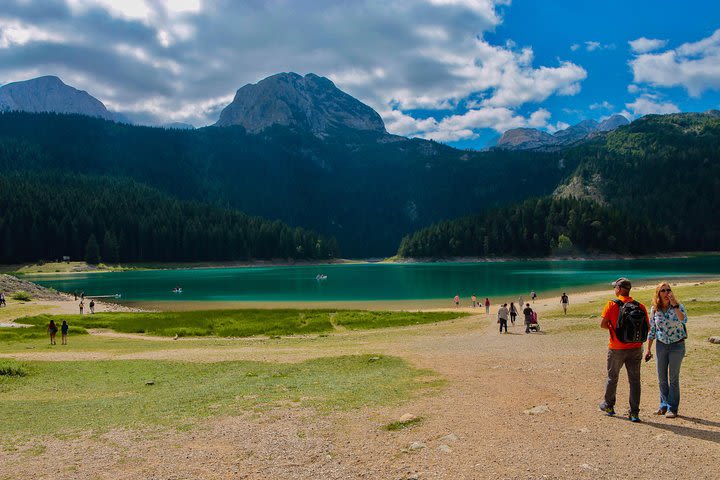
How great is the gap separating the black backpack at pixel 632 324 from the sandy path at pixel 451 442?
201 centimetres

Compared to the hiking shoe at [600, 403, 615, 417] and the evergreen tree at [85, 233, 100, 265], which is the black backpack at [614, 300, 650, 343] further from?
the evergreen tree at [85, 233, 100, 265]

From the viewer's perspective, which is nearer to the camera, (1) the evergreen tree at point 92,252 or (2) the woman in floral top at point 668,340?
(2) the woman in floral top at point 668,340

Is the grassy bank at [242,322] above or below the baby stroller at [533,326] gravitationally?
below

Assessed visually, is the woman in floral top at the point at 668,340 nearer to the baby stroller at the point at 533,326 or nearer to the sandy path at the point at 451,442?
the sandy path at the point at 451,442

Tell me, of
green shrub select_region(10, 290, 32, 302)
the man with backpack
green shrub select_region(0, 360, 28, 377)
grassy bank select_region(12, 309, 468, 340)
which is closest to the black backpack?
the man with backpack

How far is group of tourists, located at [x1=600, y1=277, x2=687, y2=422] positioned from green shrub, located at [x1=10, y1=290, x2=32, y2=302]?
88.1 metres

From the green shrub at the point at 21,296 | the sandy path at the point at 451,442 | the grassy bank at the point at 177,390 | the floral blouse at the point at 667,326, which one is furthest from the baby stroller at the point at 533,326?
the green shrub at the point at 21,296

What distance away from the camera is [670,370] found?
11.9 metres

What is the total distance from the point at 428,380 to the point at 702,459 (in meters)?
9.55

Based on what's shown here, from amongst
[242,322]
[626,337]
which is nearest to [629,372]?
[626,337]

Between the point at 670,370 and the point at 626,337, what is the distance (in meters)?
1.50

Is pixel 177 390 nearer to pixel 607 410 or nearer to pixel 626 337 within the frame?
pixel 607 410

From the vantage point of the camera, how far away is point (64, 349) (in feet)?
107

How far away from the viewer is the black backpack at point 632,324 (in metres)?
11.6
